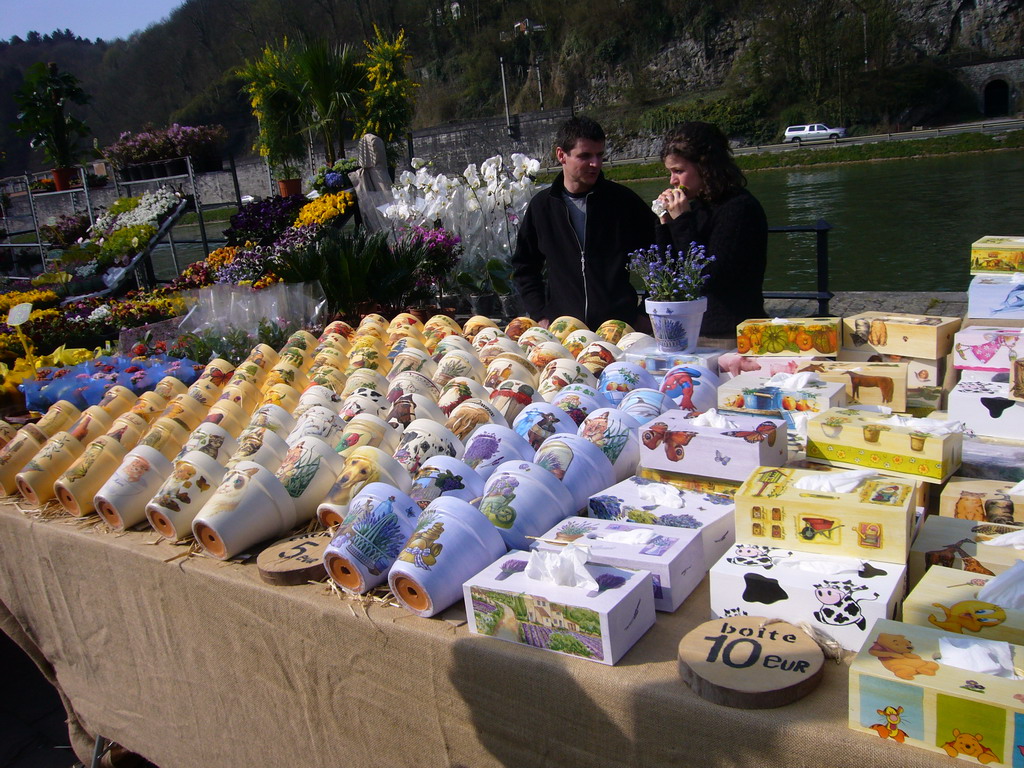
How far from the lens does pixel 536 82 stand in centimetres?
6088

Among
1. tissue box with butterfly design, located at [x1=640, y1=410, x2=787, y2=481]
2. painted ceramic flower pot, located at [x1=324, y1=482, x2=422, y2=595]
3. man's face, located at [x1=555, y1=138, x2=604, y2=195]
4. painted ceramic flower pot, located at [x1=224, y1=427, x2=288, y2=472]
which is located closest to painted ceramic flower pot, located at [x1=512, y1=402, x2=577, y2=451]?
tissue box with butterfly design, located at [x1=640, y1=410, x2=787, y2=481]

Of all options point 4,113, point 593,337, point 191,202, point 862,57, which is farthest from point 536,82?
point 593,337

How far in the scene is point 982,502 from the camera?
1.37m

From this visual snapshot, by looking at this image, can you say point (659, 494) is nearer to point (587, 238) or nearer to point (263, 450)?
point (263, 450)

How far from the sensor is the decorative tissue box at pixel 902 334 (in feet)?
6.72

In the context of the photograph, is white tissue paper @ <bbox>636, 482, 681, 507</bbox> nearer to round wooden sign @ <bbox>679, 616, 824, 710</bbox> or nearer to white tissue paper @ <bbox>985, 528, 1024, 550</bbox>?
round wooden sign @ <bbox>679, 616, 824, 710</bbox>

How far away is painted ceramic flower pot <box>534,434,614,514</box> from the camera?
1601 mm

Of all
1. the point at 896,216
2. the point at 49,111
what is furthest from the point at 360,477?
the point at 49,111

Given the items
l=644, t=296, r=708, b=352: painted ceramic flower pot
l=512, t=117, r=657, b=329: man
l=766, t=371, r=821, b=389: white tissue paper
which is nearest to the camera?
l=766, t=371, r=821, b=389: white tissue paper

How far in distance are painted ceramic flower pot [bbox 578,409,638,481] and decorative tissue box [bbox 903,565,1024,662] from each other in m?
0.69

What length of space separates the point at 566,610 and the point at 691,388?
0.90 meters

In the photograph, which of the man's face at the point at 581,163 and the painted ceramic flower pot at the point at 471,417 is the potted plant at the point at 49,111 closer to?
the man's face at the point at 581,163

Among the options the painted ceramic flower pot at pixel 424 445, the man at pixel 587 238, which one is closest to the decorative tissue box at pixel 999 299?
the painted ceramic flower pot at pixel 424 445

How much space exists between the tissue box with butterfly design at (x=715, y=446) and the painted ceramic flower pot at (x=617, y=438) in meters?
0.09
